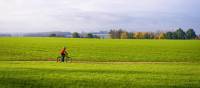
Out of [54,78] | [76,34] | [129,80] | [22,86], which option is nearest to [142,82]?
[129,80]

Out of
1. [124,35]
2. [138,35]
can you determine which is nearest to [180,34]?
[138,35]

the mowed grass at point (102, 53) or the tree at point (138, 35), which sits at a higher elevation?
the tree at point (138, 35)

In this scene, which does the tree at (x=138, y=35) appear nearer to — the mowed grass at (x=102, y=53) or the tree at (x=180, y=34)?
the tree at (x=180, y=34)

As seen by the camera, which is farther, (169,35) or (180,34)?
(180,34)

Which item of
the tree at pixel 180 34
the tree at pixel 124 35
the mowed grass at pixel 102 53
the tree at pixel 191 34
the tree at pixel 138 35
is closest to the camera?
the mowed grass at pixel 102 53

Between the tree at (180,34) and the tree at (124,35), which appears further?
the tree at (180,34)

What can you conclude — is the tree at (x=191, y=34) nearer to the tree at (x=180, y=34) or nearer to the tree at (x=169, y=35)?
the tree at (x=180, y=34)

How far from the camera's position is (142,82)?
2155 centimetres

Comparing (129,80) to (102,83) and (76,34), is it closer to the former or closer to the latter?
(102,83)

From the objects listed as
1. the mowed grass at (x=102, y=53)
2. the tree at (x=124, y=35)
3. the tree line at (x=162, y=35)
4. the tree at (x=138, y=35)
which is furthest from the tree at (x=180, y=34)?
the mowed grass at (x=102, y=53)

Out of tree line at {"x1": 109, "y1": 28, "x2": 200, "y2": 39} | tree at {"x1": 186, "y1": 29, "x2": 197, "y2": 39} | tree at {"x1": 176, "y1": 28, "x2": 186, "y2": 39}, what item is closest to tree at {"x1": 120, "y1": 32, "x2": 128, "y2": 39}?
tree line at {"x1": 109, "y1": 28, "x2": 200, "y2": 39}

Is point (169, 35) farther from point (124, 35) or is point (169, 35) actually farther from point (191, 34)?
point (124, 35)

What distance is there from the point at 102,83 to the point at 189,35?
569 feet

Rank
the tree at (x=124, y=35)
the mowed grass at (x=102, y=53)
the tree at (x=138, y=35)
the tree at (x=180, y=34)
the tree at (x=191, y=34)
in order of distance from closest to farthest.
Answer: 1. the mowed grass at (x=102, y=53)
2. the tree at (x=138, y=35)
3. the tree at (x=124, y=35)
4. the tree at (x=180, y=34)
5. the tree at (x=191, y=34)
